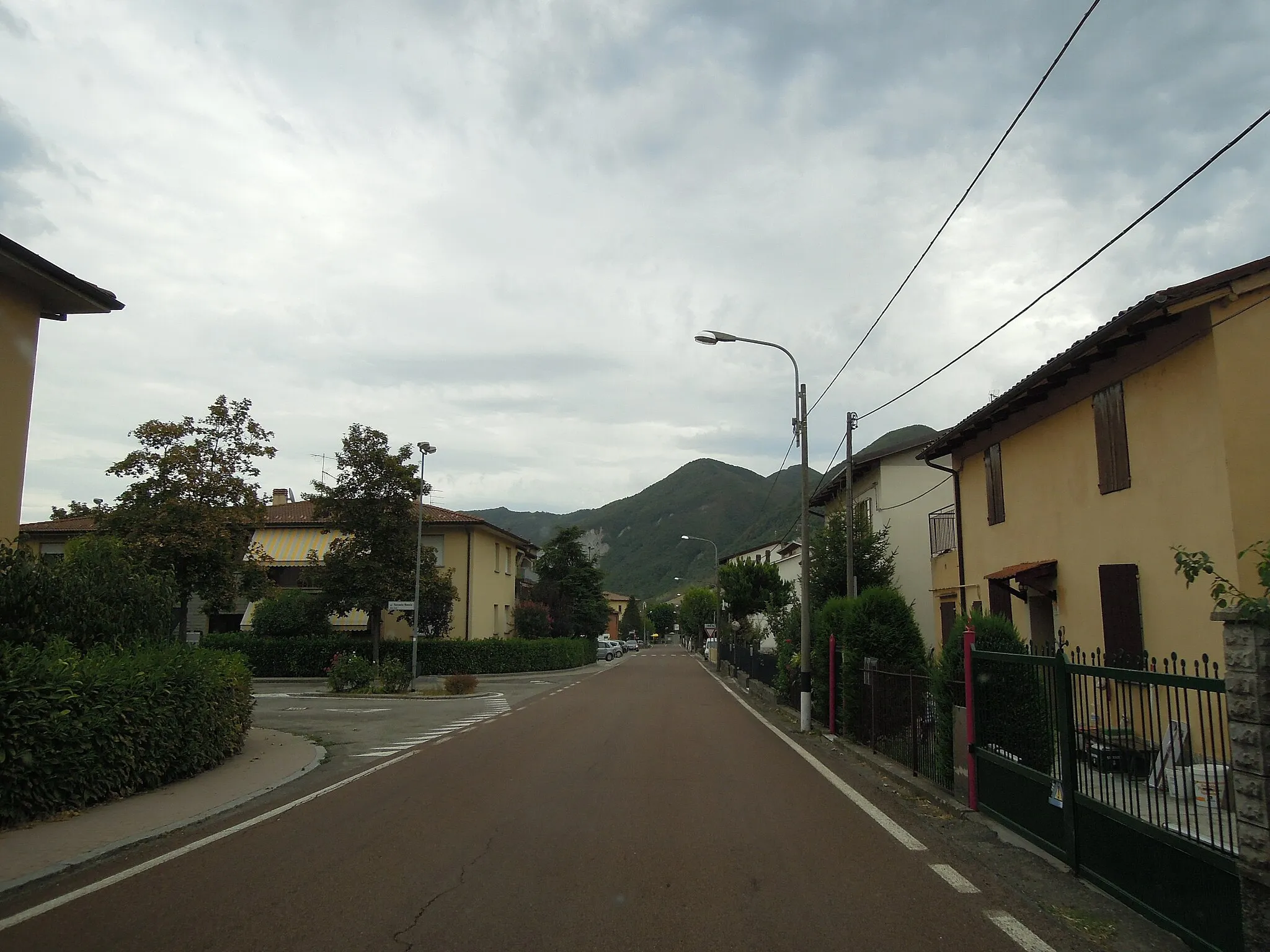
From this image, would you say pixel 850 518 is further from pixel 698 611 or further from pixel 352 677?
pixel 698 611

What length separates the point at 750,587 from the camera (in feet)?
161

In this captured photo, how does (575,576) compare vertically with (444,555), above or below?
below

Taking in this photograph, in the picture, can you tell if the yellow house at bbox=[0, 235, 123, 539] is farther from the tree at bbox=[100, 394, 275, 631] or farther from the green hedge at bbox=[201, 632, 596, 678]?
the green hedge at bbox=[201, 632, 596, 678]

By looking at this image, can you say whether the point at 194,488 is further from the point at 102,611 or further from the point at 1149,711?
the point at 1149,711

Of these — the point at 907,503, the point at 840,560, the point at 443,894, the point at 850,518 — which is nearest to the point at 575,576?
the point at 907,503

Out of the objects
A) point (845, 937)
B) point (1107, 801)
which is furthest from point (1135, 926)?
point (845, 937)

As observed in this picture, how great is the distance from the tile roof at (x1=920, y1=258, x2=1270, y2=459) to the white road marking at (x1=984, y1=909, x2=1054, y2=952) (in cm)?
765

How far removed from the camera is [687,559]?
7589 inches

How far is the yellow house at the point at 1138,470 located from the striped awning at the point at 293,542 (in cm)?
3249

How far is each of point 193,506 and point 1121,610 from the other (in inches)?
814

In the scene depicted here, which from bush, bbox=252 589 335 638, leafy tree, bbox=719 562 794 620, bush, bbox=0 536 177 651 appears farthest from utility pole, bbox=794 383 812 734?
leafy tree, bbox=719 562 794 620

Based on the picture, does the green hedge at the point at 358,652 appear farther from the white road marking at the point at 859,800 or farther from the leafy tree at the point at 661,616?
the leafy tree at the point at 661,616

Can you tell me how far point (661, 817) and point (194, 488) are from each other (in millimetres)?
18772

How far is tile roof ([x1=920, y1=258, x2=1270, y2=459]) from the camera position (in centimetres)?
1002
